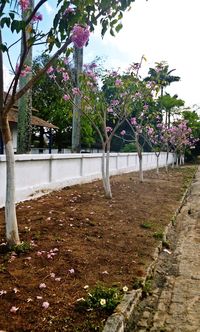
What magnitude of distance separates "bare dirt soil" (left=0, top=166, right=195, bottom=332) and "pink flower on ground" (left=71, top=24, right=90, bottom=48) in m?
2.81

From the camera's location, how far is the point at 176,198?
1265 cm

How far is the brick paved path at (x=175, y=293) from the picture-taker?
13.3ft

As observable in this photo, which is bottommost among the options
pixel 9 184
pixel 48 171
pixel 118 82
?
pixel 48 171

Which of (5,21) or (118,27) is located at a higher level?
(118,27)

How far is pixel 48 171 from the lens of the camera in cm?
1116

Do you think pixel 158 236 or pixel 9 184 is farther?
pixel 158 236

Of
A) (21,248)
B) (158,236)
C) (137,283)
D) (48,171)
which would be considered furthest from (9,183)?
(48,171)

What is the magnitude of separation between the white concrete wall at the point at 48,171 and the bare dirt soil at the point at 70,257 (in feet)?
1.45

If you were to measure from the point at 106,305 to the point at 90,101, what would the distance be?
8.41m

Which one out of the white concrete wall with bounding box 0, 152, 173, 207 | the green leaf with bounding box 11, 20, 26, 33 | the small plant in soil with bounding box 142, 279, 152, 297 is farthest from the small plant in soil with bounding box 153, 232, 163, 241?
the green leaf with bounding box 11, 20, 26, 33

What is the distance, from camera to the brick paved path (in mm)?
4047

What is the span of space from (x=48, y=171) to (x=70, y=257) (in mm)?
5952

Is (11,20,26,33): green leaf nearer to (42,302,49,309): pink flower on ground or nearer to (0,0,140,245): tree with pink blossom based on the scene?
(0,0,140,245): tree with pink blossom

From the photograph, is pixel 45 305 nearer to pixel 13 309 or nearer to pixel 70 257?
pixel 13 309
